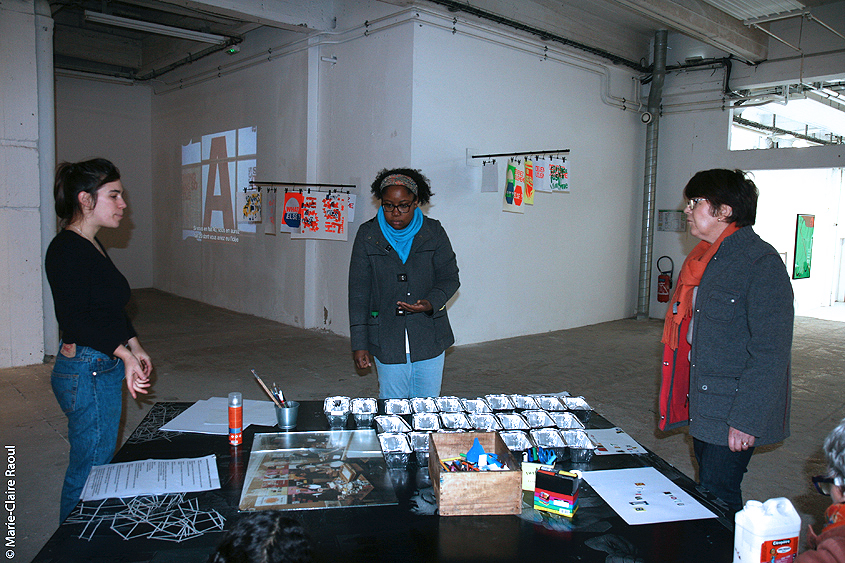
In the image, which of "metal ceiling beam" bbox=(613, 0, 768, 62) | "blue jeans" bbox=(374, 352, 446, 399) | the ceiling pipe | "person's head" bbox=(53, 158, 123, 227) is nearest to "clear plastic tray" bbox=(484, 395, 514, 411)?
"blue jeans" bbox=(374, 352, 446, 399)

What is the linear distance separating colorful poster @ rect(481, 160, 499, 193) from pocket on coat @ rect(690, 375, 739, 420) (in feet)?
13.5

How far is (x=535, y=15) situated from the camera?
6375 mm

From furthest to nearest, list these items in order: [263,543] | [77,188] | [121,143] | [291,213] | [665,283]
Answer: [121,143] < [665,283] < [291,213] < [77,188] < [263,543]

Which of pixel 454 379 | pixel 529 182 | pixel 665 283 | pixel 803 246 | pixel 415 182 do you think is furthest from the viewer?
pixel 803 246

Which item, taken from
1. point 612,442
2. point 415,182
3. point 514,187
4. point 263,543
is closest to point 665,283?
point 514,187

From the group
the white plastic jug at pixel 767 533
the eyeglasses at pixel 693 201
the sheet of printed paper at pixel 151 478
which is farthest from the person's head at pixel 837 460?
the sheet of printed paper at pixel 151 478

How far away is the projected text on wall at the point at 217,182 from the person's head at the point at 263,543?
7056mm

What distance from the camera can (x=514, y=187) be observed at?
602 cm

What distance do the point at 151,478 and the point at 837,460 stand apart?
1515mm

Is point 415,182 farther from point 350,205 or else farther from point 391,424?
point 350,205

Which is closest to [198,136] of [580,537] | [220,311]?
[220,311]

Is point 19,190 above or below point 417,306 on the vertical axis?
above

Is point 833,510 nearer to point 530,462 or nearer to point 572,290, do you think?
point 530,462

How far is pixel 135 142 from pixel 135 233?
57.3 inches
